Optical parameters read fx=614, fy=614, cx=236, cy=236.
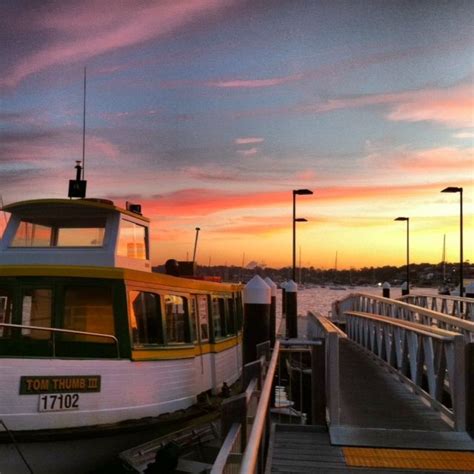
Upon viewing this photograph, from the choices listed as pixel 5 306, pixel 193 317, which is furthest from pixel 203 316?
pixel 5 306

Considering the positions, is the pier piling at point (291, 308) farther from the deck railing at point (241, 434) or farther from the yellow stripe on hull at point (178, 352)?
the deck railing at point (241, 434)

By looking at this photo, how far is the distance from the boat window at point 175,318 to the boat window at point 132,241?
1.29 meters

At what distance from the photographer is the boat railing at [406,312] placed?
8.59m

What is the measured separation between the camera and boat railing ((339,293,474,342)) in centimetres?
859

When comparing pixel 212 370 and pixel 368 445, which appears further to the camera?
pixel 212 370

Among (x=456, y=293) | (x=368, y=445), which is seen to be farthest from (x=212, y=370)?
(x=456, y=293)

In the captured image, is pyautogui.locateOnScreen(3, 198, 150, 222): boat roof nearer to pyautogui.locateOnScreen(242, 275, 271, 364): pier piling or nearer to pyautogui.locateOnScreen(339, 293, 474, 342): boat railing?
pyautogui.locateOnScreen(242, 275, 271, 364): pier piling

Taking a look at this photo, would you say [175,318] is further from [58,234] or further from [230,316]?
[230,316]

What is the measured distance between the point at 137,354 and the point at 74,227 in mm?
3225

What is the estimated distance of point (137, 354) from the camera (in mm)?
9148

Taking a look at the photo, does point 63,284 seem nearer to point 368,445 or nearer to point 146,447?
point 146,447

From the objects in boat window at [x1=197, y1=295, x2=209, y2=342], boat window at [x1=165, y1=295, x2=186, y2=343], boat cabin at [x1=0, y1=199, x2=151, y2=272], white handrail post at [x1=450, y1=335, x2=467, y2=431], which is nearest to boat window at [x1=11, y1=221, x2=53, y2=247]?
boat cabin at [x1=0, y1=199, x2=151, y2=272]

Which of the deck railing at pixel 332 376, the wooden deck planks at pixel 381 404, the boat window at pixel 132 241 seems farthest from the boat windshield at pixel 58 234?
the wooden deck planks at pixel 381 404

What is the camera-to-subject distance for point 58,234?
11242 mm
